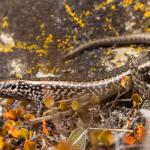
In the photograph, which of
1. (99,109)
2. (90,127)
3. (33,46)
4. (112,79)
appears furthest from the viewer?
(33,46)

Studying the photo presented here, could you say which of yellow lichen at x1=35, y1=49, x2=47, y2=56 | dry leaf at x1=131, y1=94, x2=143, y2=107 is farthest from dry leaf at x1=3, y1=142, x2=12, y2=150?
yellow lichen at x1=35, y1=49, x2=47, y2=56

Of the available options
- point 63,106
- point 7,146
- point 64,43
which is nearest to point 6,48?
point 64,43

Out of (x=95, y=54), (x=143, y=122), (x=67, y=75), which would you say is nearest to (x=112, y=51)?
(x=95, y=54)

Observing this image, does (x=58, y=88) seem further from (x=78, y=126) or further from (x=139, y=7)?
(x=78, y=126)

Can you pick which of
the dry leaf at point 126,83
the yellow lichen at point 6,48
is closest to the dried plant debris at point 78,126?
the dry leaf at point 126,83

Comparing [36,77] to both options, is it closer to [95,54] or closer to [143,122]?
A: [95,54]

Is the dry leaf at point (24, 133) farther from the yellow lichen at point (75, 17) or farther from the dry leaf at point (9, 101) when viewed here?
the yellow lichen at point (75, 17)

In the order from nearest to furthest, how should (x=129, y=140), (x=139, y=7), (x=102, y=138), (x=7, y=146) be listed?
(x=102, y=138) → (x=129, y=140) → (x=7, y=146) → (x=139, y=7)

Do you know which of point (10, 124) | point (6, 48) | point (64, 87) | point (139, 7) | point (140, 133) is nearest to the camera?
point (140, 133)

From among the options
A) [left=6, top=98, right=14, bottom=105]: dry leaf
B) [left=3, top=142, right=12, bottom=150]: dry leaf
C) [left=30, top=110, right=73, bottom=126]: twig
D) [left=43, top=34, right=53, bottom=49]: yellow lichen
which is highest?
[left=43, top=34, right=53, bottom=49]: yellow lichen

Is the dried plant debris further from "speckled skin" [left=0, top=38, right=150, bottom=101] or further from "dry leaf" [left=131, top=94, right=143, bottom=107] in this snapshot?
"speckled skin" [left=0, top=38, right=150, bottom=101]

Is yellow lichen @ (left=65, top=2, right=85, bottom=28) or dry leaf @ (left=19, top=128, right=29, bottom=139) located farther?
yellow lichen @ (left=65, top=2, right=85, bottom=28)
